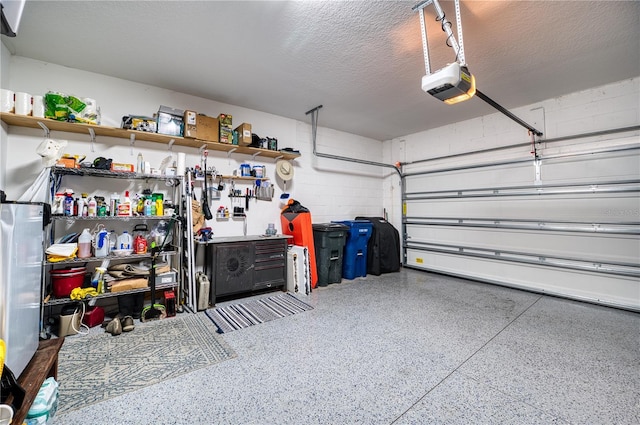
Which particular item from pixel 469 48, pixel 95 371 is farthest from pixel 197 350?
pixel 469 48

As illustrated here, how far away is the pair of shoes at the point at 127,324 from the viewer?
260 centimetres

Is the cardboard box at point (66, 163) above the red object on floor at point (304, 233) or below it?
above

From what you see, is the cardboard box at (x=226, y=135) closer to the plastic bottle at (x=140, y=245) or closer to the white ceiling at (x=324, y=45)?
the white ceiling at (x=324, y=45)

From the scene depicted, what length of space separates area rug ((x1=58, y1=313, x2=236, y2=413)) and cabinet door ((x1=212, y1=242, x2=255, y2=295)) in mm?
674

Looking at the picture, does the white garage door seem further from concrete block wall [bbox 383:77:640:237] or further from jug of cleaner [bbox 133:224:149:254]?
jug of cleaner [bbox 133:224:149:254]

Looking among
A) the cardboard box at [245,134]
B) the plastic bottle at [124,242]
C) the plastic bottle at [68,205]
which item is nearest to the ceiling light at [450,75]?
the cardboard box at [245,134]

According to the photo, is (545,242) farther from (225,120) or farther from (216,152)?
(216,152)

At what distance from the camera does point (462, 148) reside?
4883 mm

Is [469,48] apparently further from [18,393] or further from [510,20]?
[18,393]

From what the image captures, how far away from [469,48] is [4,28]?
3.41m

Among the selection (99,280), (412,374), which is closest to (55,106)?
(99,280)

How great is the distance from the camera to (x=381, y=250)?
508 cm

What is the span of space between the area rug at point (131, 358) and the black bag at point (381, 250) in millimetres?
3147

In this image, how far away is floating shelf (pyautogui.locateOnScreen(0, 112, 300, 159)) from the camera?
2641 mm
